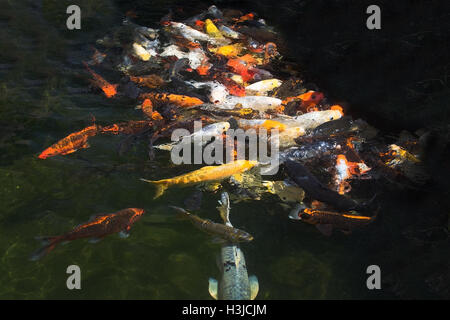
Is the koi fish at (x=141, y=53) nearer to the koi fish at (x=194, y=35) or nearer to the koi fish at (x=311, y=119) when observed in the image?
the koi fish at (x=194, y=35)

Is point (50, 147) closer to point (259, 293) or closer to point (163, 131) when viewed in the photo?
point (163, 131)

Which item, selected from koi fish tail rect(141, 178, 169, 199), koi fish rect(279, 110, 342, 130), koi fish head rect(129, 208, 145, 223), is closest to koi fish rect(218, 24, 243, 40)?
koi fish rect(279, 110, 342, 130)

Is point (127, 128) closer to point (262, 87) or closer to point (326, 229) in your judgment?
point (262, 87)

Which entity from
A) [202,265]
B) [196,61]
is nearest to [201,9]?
[196,61]

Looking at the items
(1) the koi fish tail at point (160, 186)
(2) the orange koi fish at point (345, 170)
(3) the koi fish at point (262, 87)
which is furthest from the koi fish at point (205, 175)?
(3) the koi fish at point (262, 87)

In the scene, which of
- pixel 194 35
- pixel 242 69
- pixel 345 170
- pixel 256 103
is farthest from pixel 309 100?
pixel 194 35

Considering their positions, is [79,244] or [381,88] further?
[381,88]

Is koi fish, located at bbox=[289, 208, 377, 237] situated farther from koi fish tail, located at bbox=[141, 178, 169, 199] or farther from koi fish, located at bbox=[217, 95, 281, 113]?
koi fish, located at bbox=[217, 95, 281, 113]
